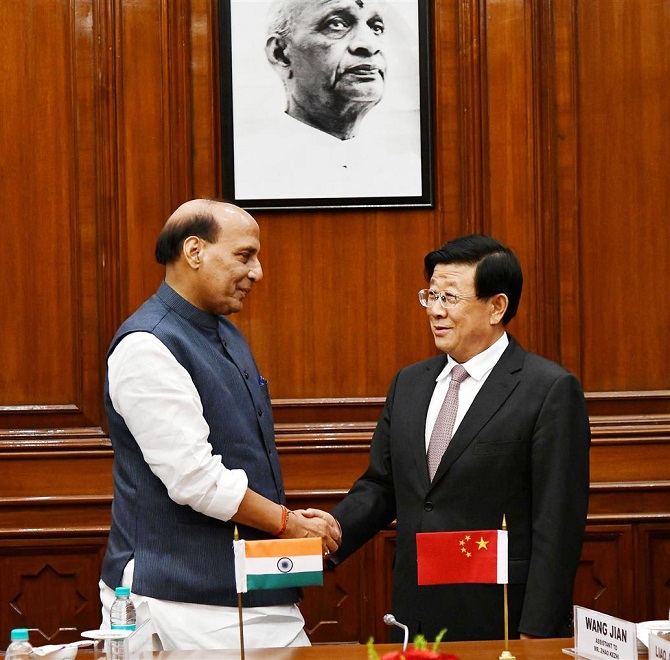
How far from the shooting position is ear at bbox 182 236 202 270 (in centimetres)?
283

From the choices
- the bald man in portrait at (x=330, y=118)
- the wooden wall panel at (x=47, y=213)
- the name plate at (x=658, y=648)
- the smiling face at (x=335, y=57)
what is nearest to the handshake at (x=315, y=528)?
the name plate at (x=658, y=648)

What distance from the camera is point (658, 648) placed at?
217cm

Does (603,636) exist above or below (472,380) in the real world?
below

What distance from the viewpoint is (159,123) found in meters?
4.12

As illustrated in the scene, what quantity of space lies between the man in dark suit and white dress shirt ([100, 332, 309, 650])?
503 millimetres

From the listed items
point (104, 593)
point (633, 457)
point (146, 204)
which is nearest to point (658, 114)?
point (633, 457)

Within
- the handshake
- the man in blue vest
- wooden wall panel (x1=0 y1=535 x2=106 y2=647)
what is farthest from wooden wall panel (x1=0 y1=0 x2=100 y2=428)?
the handshake

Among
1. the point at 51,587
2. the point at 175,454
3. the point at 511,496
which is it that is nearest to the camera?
the point at 175,454

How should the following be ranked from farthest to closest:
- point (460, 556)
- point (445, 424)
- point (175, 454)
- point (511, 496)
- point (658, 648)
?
1. point (445, 424)
2. point (511, 496)
3. point (175, 454)
4. point (460, 556)
5. point (658, 648)

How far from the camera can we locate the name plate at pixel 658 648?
2109 mm

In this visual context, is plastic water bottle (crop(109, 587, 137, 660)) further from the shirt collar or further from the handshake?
the shirt collar

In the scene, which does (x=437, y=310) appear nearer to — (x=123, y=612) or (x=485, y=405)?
(x=485, y=405)

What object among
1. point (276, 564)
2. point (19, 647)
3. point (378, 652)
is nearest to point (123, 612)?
point (19, 647)

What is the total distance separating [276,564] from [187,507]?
0.49 metres
